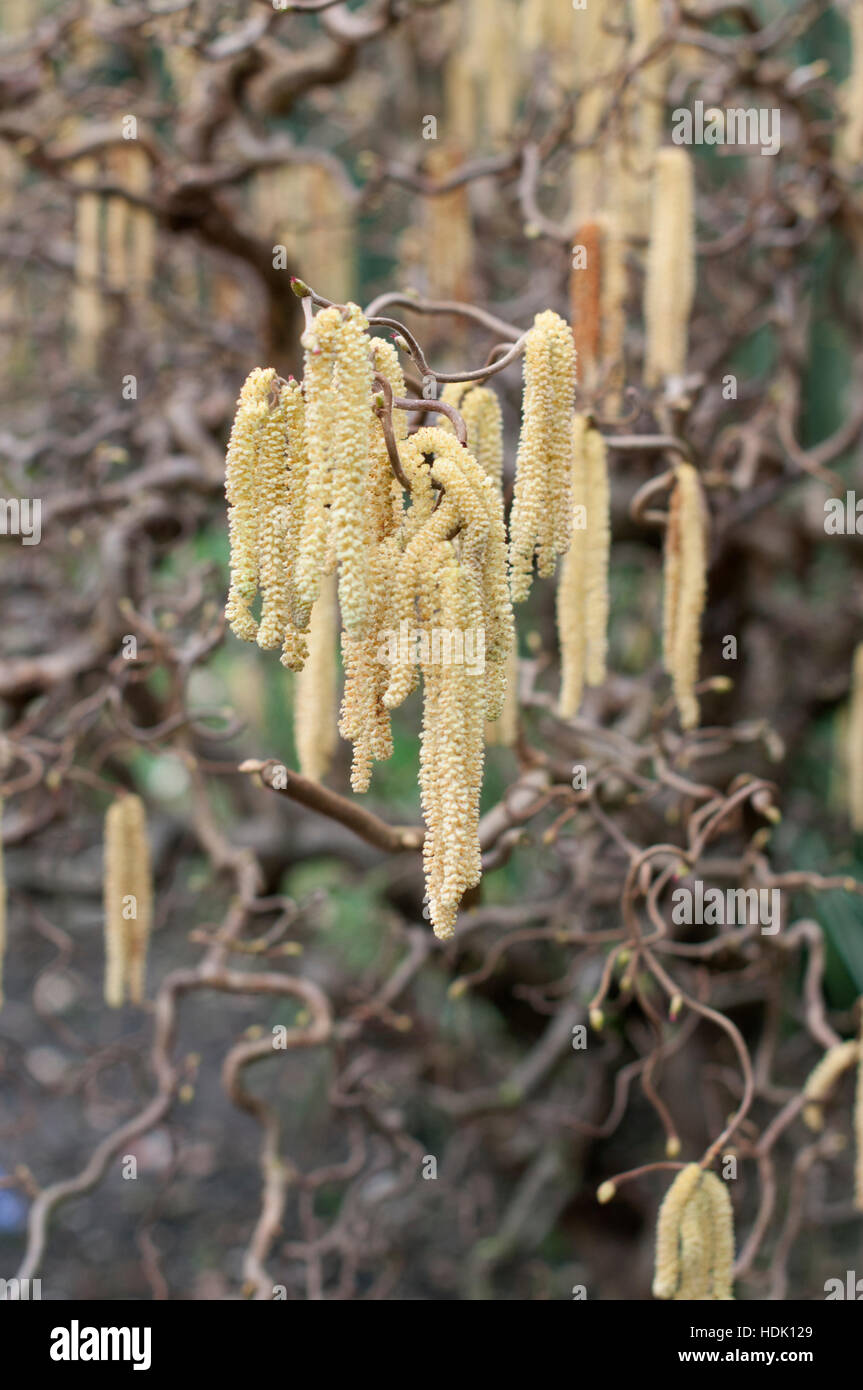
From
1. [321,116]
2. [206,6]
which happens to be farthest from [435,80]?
[206,6]

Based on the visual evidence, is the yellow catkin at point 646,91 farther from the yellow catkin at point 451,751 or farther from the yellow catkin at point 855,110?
the yellow catkin at point 451,751

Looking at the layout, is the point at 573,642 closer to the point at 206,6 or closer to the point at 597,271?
the point at 597,271

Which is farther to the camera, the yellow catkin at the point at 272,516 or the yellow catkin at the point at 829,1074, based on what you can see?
the yellow catkin at the point at 829,1074

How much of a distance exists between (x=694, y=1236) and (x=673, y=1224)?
0.03 m

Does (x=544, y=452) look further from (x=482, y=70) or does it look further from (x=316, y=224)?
(x=482, y=70)

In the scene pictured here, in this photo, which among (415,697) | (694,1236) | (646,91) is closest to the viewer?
(694,1236)

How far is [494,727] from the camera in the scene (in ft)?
7.30

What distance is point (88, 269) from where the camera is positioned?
3.63 metres

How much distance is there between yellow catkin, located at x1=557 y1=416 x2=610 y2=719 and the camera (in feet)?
6.23

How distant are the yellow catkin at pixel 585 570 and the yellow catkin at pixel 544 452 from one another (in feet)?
1.62

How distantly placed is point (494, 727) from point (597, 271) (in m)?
0.80

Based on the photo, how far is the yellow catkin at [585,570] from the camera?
1897 mm

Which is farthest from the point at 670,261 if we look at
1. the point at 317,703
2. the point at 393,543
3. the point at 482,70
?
the point at 482,70

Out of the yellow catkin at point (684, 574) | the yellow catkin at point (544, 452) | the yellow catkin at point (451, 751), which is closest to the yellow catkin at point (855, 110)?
the yellow catkin at point (684, 574)
